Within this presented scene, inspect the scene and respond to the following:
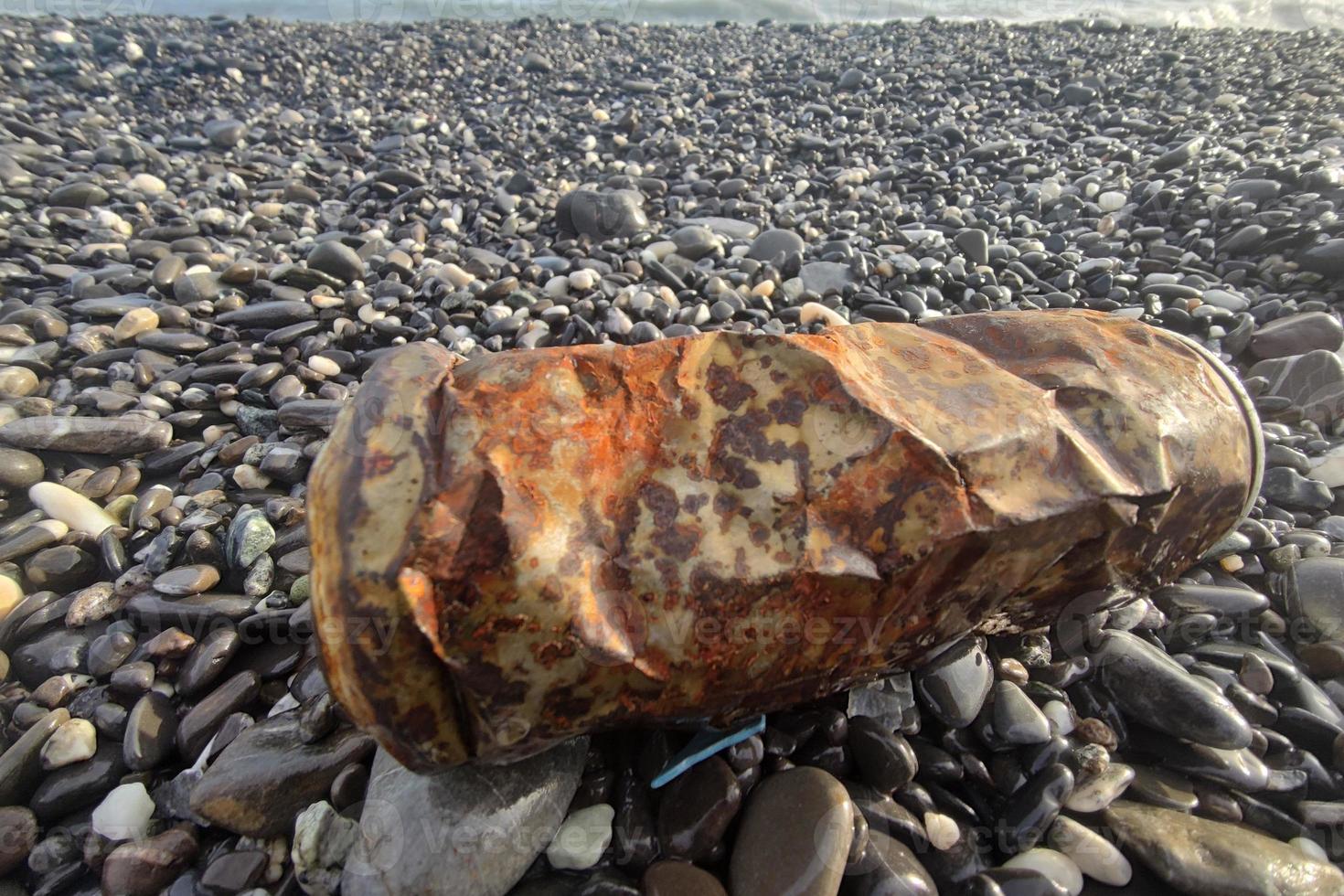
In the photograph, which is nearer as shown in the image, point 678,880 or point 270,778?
point 678,880

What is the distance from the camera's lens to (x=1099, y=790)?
1.76 meters

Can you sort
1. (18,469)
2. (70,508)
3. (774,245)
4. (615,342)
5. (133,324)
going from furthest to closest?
(774,245) → (615,342) → (133,324) → (18,469) → (70,508)

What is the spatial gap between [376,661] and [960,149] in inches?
243

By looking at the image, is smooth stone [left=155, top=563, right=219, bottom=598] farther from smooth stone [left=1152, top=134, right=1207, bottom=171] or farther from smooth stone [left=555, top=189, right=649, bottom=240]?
smooth stone [left=1152, top=134, right=1207, bottom=171]

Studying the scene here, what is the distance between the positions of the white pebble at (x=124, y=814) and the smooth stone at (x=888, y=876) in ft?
5.59

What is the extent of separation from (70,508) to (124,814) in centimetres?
134

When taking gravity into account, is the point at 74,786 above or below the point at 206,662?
below

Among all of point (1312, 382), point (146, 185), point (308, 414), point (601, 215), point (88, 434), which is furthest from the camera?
point (146, 185)

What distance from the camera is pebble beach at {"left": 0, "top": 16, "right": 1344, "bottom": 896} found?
1669 mm

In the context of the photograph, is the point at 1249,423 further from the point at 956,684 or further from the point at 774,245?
the point at 774,245

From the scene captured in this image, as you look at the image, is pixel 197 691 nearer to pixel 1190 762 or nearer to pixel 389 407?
pixel 389 407

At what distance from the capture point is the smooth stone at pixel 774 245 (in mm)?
4398

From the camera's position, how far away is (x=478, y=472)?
131 centimetres

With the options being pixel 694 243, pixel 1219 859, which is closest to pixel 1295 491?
pixel 1219 859
